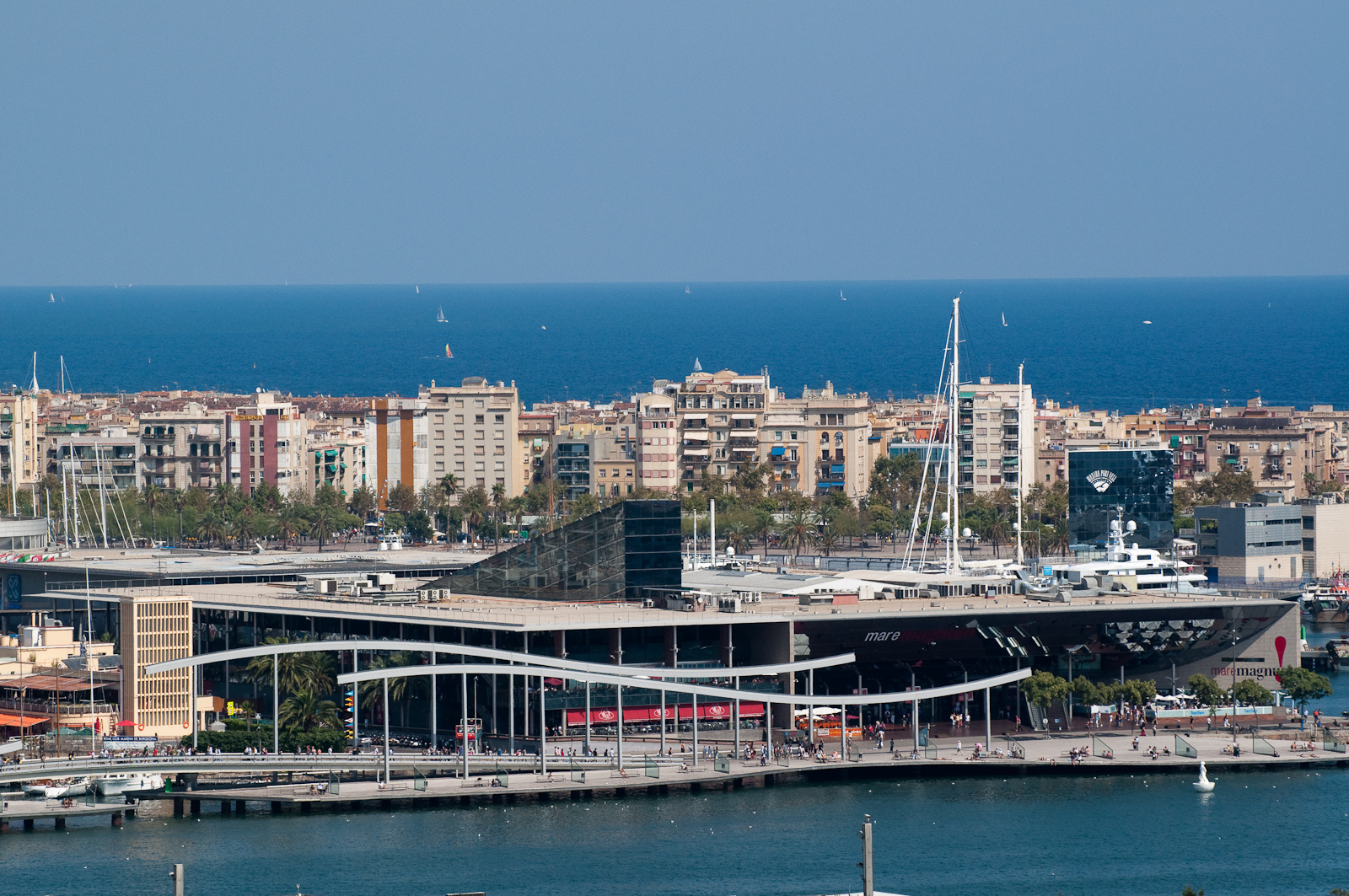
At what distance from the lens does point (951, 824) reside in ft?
254

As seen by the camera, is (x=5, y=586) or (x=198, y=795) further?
(x=5, y=586)

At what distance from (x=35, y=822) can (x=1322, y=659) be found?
60.1 metres

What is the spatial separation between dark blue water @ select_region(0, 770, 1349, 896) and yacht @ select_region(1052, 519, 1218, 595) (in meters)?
24.8

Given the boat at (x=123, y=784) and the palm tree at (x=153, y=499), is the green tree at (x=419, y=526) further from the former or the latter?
the boat at (x=123, y=784)

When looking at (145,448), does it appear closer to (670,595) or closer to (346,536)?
(346,536)

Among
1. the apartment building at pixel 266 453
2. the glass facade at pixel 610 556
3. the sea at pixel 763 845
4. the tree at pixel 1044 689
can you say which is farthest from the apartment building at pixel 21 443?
the sea at pixel 763 845

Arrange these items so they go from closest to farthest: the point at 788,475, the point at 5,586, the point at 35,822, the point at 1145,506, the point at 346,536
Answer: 1. the point at 35,822
2. the point at 5,586
3. the point at 1145,506
4. the point at 346,536
5. the point at 788,475

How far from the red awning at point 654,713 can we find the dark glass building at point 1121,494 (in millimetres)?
44432

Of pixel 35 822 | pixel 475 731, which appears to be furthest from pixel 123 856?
pixel 475 731

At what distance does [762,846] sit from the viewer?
7369cm

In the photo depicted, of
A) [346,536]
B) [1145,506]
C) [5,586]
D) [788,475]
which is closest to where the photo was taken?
[5,586]

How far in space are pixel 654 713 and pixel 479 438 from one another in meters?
85.4

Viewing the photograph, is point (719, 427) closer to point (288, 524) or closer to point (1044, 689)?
point (288, 524)

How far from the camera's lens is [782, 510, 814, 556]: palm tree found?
150125mm
